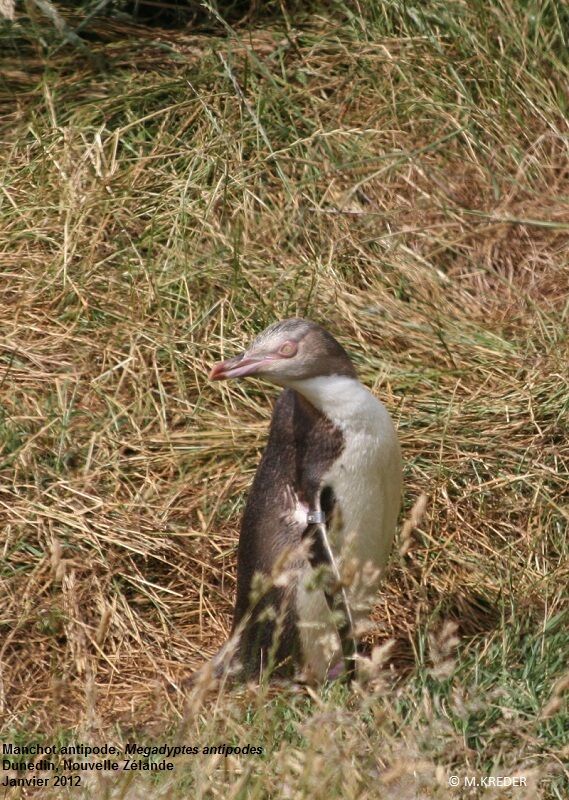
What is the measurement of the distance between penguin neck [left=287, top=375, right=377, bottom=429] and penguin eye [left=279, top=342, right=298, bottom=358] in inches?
3.8

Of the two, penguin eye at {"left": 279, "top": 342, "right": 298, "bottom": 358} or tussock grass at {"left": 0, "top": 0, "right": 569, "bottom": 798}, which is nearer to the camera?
penguin eye at {"left": 279, "top": 342, "right": 298, "bottom": 358}

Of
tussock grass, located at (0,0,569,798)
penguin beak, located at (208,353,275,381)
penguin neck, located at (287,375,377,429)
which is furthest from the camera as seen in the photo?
tussock grass, located at (0,0,569,798)

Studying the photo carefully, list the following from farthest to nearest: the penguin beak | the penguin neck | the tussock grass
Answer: the tussock grass, the penguin neck, the penguin beak

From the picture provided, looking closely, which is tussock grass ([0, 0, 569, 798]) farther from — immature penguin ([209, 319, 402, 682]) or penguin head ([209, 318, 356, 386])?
penguin head ([209, 318, 356, 386])

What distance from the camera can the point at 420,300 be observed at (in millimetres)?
4617

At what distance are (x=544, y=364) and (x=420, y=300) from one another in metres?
0.54

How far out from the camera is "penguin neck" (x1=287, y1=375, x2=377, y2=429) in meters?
3.20

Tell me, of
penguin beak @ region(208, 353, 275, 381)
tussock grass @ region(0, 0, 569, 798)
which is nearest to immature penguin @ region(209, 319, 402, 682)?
penguin beak @ region(208, 353, 275, 381)

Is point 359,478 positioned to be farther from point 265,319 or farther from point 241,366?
point 265,319

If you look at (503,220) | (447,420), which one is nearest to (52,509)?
(447,420)

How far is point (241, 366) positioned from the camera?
3109 millimetres

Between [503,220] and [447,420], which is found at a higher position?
[503,220]

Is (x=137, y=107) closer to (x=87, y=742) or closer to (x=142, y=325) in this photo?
(x=142, y=325)

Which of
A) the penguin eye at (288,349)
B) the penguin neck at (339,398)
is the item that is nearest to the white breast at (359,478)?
the penguin neck at (339,398)
